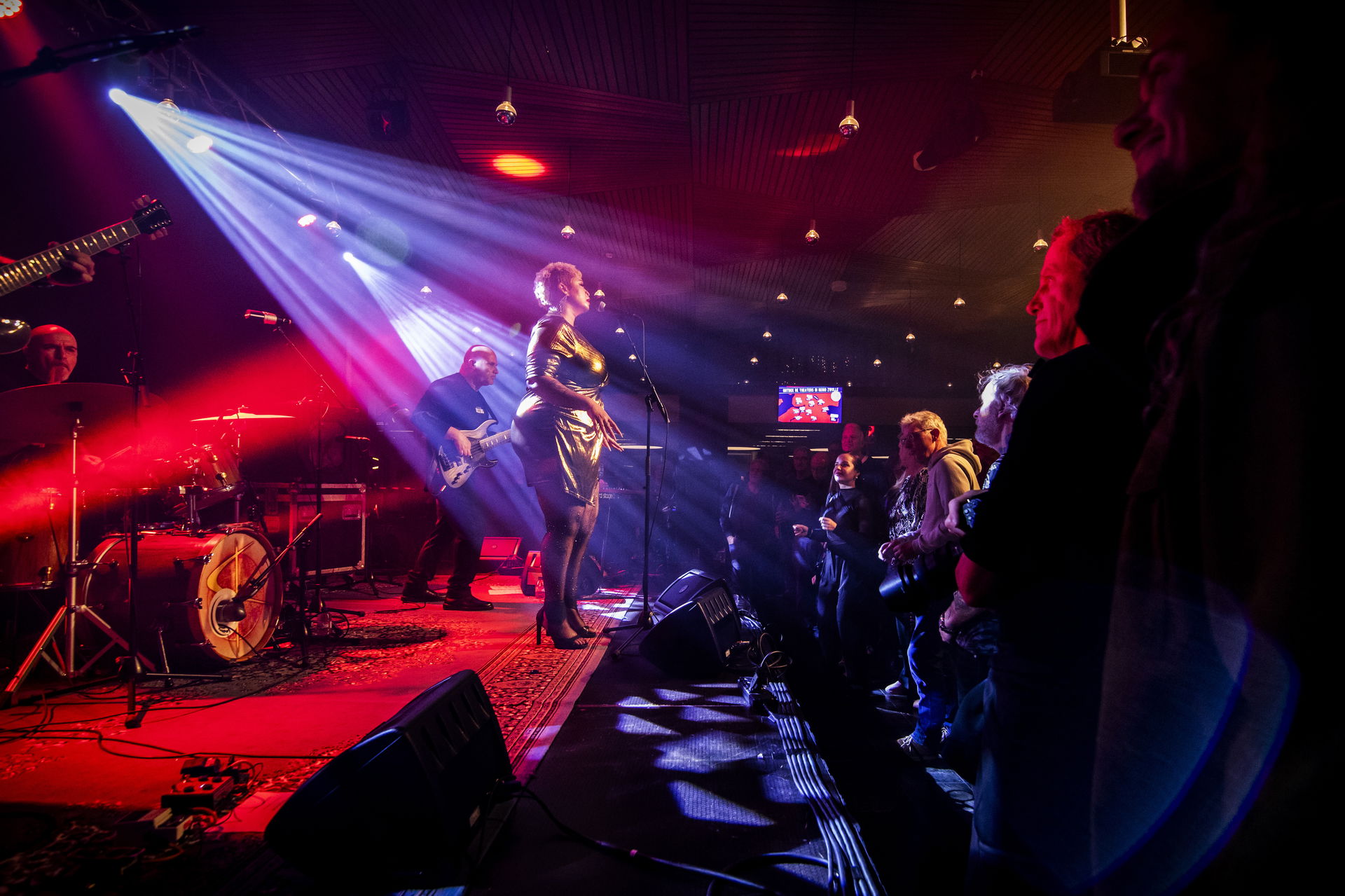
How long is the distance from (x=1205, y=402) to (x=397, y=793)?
1521mm

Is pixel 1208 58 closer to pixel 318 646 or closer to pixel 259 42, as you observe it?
pixel 318 646

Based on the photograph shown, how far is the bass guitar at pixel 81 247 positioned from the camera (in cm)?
283

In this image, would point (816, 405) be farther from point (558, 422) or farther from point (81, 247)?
point (81, 247)

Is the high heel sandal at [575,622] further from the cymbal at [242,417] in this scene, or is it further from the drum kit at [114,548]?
the cymbal at [242,417]

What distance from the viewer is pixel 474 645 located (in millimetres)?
3951

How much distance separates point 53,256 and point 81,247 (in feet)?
0.39

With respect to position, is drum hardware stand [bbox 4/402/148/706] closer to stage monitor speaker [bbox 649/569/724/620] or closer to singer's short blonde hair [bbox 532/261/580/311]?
singer's short blonde hair [bbox 532/261/580/311]

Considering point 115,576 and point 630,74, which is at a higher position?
point 630,74

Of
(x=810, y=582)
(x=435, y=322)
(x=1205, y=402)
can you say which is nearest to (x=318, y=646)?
(x=810, y=582)

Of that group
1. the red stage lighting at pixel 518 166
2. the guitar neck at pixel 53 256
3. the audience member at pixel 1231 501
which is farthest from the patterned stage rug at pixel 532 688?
the red stage lighting at pixel 518 166

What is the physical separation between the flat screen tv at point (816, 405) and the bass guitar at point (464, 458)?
34.1ft

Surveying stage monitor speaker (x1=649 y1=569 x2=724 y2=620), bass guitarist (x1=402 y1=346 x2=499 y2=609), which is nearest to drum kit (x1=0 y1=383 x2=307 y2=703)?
bass guitarist (x1=402 y1=346 x2=499 y2=609)

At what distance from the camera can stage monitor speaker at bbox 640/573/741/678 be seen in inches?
118

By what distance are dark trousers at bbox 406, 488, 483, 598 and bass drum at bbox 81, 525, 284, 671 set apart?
80.3 inches
